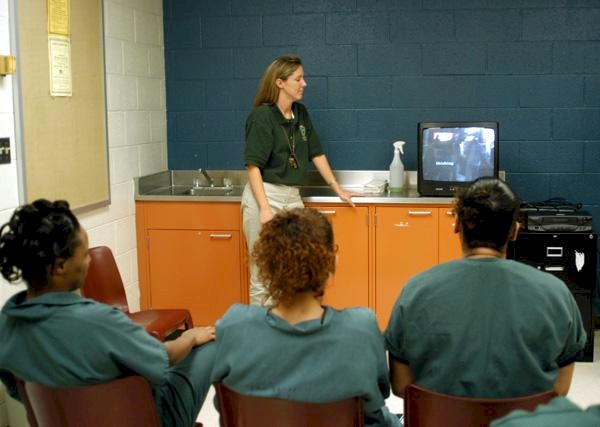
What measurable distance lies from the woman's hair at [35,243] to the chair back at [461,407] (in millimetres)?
969

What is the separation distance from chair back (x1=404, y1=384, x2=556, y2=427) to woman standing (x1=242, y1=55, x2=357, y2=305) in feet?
7.52

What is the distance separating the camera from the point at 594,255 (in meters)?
4.24

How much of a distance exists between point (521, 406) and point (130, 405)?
97cm

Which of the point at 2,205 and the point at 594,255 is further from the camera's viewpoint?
the point at 594,255

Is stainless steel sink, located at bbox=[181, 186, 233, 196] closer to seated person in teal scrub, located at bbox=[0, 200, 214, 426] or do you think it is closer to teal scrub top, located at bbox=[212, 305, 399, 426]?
seated person in teal scrub, located at bbox=[0, 200, 214, 426]

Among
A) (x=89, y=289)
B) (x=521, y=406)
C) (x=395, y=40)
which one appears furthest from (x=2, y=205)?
(x=395, y=40)

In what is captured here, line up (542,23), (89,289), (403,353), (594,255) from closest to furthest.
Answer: (403,353)
(89,289)
(594,255)
(542,23)

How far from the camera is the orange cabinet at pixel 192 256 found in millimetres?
4691

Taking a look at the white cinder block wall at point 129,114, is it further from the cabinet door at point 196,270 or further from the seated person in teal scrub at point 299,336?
the seated person in teal scrub at point 299,336

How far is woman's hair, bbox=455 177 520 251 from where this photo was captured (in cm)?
211

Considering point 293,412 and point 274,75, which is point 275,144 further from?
point 293,412

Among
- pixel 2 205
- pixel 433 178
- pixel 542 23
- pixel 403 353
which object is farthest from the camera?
pixel 542 23

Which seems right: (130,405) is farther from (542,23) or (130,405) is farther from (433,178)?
(542,23)

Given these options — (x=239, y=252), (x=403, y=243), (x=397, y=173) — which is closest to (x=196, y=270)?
(x=239, y=252)
